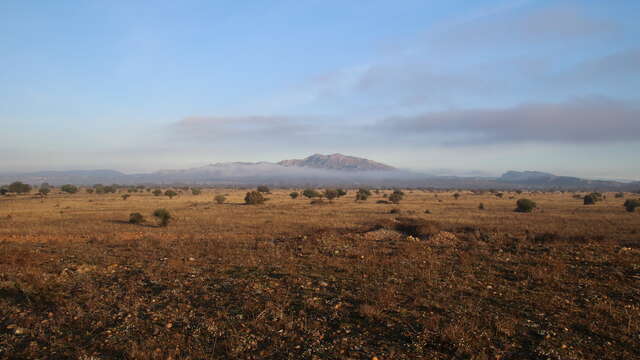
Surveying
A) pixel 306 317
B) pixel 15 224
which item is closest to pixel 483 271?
pixel 306 317

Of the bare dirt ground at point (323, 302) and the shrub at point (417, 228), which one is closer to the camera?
the bare dirt ground at point (323, 302)

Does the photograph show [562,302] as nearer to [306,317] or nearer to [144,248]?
[306,317]

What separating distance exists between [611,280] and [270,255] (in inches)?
468

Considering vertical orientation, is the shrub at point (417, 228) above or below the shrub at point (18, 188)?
above

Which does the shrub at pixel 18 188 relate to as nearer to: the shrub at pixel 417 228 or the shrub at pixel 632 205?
the shrub at pixel 417 228

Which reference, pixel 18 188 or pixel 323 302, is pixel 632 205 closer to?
pixel 323 302

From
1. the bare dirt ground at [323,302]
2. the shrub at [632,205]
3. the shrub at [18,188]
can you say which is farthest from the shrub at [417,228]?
the shrub at [18,188]

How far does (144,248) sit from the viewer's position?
1680cm

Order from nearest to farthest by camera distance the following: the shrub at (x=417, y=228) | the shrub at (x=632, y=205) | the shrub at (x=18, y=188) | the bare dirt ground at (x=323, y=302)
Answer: the bare dirt ground at (x=323, y=302) → the shrub at (x=417, y=228) → the shrub at (x=632, y=205) → the shrub at (x=18, y=188)

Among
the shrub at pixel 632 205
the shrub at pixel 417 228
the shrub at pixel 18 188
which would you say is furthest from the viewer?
the shrub at pixel 18 188

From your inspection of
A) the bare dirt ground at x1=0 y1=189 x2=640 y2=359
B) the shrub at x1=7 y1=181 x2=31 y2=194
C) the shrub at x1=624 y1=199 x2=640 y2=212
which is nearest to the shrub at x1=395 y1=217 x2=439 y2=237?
the bare dirt ground at x1=0 y1=189 x2=640 y2=359

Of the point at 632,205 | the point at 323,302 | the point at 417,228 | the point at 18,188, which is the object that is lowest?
the point at 18,188

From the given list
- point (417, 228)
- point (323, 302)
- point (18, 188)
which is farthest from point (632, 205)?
point (18, 188)

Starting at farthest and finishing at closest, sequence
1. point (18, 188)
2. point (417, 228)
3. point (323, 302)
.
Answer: point (18, 188)
point (417, 228)
point (323, 302)
